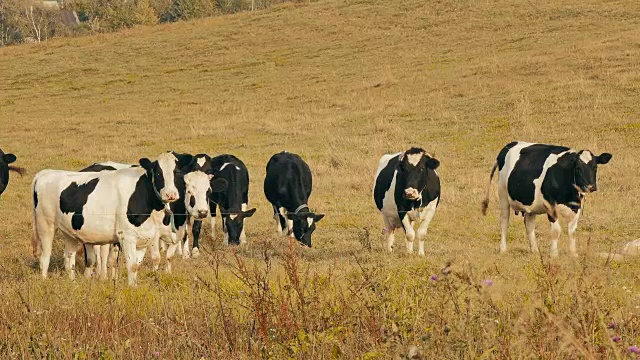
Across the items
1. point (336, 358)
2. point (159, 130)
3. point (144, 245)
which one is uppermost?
point (336, 358)

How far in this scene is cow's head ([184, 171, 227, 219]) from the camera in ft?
44.9

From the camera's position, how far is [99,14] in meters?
103

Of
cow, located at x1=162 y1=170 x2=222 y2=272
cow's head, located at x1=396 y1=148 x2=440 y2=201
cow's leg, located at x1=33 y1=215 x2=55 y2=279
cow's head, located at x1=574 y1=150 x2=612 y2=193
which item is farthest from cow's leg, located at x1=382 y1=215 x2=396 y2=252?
cow's leg, located at x1=33 y1=215 x2=55 y2=279

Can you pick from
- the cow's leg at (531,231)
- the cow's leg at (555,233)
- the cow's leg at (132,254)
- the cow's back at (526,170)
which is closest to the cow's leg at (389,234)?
the cow's back at (526,170)

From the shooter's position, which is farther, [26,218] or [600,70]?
[600,70]

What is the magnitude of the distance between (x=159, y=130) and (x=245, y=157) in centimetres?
820

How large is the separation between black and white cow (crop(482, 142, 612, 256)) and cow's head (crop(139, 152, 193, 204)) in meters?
5.82

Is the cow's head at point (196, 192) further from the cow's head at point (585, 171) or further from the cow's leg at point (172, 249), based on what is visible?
the cow's head at point (585, 171)

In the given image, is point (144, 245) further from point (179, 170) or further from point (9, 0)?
point (9, 0)

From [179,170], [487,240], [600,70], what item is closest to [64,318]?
[179,170]

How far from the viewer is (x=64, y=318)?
853cm

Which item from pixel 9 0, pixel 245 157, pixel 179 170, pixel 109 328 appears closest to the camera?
pixel 109 328

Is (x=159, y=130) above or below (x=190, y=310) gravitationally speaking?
below

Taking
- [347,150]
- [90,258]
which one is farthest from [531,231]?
[347,150]
